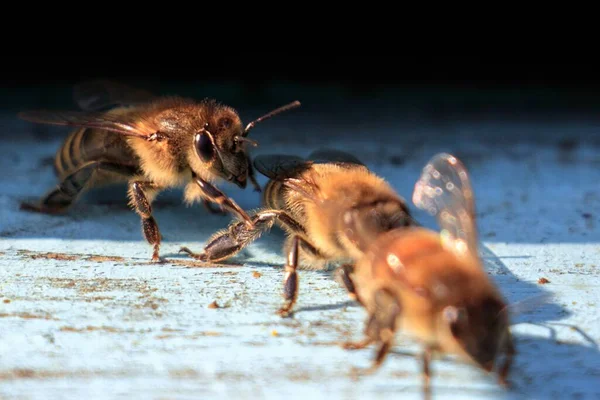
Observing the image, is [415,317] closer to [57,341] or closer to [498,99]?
[57,341]

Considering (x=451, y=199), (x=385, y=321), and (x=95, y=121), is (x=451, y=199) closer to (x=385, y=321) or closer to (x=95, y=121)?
(x=385, y=321)

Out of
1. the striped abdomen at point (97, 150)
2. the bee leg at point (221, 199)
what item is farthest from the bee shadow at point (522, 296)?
the striped abdomen at point (97, 150)

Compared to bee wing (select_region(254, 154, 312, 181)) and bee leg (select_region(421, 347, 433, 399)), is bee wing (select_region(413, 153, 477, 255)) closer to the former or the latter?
bee leg (select_region(421, 347, 433, 399))

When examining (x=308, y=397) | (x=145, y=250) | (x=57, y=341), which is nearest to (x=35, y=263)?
(x=145, y=250)

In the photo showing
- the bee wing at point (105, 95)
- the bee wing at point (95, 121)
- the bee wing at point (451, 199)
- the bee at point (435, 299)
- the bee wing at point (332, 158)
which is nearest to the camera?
the bee at point (435, 299)

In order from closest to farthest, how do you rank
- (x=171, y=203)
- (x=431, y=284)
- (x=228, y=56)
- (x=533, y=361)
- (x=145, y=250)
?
(x=431, y=284) → (x=533, y=361) → (x=145, y=250) → (x=171, y=203) → (x=228, y=56)

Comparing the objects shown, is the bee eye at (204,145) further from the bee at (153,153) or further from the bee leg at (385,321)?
the bee leg at (385,321)
